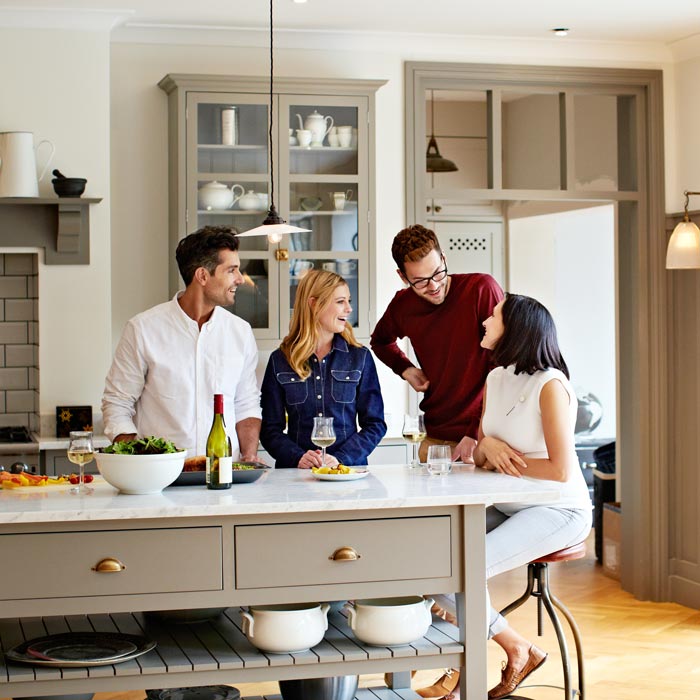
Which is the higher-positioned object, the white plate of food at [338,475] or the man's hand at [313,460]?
the man's hand at [313,460]

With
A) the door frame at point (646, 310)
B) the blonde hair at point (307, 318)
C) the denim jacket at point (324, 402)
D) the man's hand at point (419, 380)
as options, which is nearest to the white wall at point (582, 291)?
the door frame at point (646, 310)

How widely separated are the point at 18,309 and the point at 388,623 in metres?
3.21

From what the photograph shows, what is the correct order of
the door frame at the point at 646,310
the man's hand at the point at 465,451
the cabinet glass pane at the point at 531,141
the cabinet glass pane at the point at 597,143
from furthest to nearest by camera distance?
the cabinet glass pane at the point at 531,141 < the cabinet glass pane at the point at 597,143 < the door frame at the point at 646,310 < the man's hand at the point at 465,451

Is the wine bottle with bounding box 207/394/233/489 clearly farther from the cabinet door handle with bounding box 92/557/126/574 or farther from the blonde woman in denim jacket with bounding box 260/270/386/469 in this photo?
the blonde woman in denim jacket with bounding box 260/270/386/469

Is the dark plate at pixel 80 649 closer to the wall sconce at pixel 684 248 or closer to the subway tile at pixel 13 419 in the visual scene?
the subway tile at pixel 13 419

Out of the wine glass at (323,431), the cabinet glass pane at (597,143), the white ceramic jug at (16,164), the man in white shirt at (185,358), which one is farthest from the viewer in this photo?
the cabinet glass pane at (597,143)

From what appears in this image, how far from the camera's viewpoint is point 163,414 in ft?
13.2

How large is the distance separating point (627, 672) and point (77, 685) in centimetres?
273

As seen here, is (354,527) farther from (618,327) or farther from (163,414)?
(618,327)

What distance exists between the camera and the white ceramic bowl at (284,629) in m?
3.05

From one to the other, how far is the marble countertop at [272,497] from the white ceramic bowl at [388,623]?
310mm

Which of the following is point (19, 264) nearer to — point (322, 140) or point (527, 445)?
point (322, 140)

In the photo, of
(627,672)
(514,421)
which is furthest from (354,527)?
(627,672)

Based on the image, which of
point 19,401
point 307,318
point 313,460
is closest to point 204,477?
point 313,460
